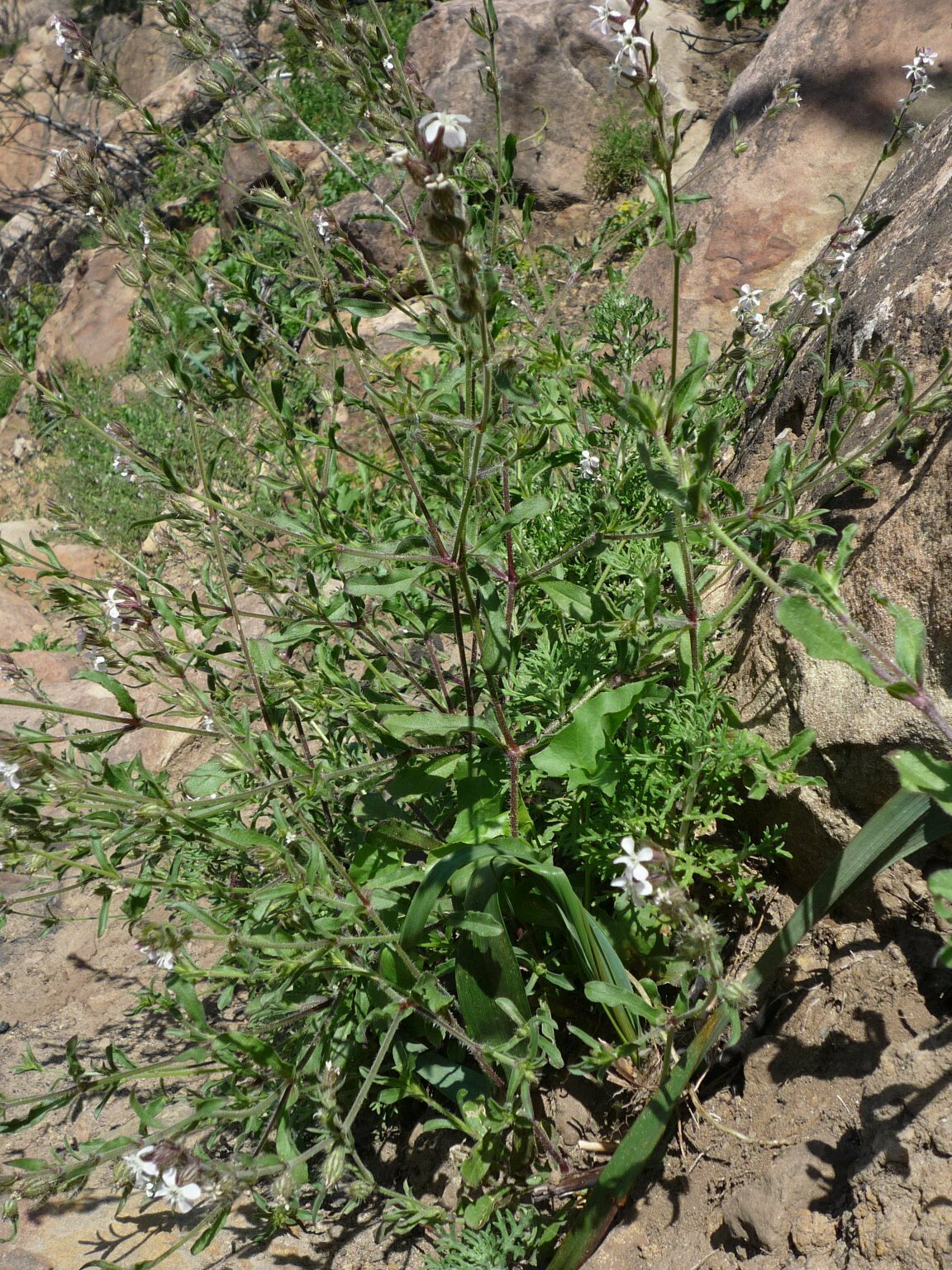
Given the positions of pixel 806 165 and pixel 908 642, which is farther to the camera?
pixel 806 165

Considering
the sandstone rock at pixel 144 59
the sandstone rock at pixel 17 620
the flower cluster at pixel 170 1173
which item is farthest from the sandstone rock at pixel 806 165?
the sandstone rock at pixel 144 59

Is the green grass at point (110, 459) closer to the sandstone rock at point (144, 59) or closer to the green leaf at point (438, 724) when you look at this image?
the green leaf at point (438, 724)

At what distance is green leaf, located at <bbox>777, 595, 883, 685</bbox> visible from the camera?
1.54 metres

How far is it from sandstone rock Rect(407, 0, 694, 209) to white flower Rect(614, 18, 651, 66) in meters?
5.65

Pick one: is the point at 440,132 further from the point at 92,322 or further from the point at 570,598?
the point at 92,322

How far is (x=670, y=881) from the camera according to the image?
1599 mm

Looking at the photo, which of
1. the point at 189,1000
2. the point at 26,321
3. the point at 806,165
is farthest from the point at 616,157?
the point at 26,321

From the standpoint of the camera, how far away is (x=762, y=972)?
2.04m

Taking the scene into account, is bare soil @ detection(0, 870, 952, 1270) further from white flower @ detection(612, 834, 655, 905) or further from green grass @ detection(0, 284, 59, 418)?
green grass @ detection(0, 284, 59, 418)

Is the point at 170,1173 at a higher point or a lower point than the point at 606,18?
lower

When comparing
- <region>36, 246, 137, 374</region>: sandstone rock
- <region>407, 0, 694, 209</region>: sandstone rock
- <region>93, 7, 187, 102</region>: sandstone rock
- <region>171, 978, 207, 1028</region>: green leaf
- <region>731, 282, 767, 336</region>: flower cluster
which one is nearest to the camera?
<region>171, 978, 207, 1028</region>: green leaf

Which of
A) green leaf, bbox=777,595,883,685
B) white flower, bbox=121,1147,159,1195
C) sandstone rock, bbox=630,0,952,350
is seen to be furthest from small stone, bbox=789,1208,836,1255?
sandstone rock, bbox=630,0,952,350

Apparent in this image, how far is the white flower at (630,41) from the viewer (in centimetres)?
173

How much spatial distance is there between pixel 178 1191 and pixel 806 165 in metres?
4.13
